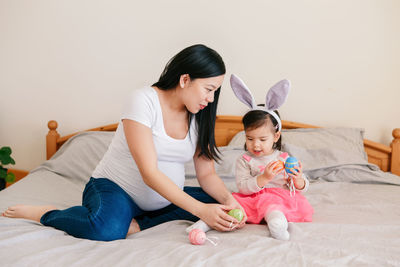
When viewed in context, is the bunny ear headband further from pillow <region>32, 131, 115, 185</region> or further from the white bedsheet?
pillow <region>32, 131, 115, 185</region>

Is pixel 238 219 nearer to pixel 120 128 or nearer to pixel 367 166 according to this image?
pixel 120 128

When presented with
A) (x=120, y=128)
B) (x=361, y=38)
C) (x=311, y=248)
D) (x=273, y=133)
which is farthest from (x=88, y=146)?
(x=361, y=38)

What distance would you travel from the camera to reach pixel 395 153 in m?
2.26

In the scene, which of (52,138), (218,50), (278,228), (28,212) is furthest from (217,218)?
(52,138)

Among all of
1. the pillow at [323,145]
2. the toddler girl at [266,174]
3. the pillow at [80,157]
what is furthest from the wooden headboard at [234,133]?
the toddler girl at [266,174]

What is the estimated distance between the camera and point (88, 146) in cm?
222

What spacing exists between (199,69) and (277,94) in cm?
34

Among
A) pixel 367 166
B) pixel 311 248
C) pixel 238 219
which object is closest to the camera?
pixel 311 248

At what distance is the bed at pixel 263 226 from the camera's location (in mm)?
939

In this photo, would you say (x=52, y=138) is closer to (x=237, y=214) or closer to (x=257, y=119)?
(x=257, y=119)

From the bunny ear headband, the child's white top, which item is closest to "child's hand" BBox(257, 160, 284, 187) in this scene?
the child's white top

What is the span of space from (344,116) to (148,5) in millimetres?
1539

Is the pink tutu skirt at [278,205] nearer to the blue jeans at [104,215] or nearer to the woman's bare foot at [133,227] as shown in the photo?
the blue jeans at [104,215]

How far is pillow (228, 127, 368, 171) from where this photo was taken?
203 centimetres
